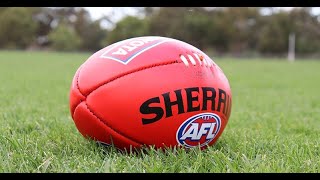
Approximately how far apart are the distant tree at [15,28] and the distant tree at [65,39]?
2.98 metres

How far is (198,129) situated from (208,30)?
41.6 metres

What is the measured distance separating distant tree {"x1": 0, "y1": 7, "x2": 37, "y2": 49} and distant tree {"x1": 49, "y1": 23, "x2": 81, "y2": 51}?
9.79 ft

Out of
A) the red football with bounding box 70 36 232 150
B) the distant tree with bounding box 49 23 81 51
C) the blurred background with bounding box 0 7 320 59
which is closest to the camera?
the red football with bounding box 70 36 232 150

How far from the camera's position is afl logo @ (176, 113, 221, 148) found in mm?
2145

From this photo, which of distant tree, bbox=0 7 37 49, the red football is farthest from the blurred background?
the red football

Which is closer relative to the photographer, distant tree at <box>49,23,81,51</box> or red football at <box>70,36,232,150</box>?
red football at <box>70,36,232,150</box>

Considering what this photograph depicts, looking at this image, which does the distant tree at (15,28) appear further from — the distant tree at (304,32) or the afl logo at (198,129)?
the afl logo at (198,129)

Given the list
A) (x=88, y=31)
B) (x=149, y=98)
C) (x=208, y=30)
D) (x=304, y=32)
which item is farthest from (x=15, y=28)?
(x=149, y=98)

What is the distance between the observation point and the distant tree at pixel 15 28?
151 feet

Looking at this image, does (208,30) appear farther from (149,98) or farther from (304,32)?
(149,98)

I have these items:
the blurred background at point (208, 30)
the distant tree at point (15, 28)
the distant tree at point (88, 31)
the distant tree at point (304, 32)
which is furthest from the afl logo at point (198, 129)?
the distant tree at point (15, 28)

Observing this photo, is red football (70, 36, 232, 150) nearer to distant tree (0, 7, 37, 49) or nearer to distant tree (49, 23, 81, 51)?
distant tree (0, 7, 37, 49)

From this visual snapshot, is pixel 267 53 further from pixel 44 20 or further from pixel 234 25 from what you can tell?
pixel 44 20
